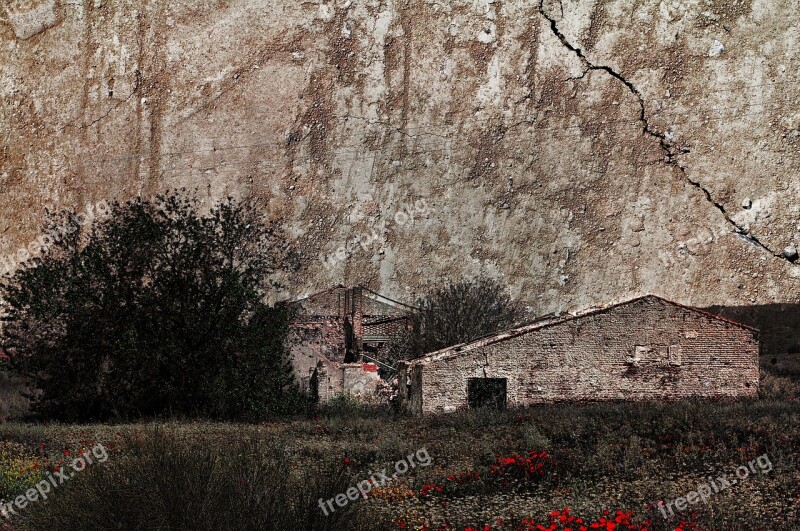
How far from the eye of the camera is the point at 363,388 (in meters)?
24.7

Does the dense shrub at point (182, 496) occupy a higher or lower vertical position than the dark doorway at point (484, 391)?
lower

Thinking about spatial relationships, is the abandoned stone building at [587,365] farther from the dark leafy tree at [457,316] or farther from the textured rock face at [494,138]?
the textured rock face at [494,138]

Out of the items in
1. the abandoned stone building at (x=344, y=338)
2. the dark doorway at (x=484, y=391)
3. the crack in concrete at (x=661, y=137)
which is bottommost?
the dark doorway at (x=484, y=391)

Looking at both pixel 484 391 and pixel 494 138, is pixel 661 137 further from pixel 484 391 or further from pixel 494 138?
pixel 484 391

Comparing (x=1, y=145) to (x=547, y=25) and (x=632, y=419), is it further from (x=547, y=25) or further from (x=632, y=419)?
(x=632, y=419)

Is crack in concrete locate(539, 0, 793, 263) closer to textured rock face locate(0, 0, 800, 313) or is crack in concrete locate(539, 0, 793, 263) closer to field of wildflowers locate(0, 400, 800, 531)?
textured rock face locate(0, 0, 800, 313)

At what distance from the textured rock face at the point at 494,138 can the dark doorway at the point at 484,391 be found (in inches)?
411

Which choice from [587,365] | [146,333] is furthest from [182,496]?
[587,365]

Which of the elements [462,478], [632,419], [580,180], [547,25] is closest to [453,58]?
[547,25]

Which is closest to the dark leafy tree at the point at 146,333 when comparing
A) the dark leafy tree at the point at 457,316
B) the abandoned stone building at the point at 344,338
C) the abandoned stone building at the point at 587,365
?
the abandoned stone building at the point at 344,338

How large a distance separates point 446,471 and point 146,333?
411 inches

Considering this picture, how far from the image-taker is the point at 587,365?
20.7 m

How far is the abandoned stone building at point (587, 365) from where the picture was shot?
20.6 m

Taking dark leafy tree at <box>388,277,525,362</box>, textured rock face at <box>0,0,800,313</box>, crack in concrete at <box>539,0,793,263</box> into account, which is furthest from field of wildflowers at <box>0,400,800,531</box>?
crack in concrete at <box>539,0,793,263</box>
